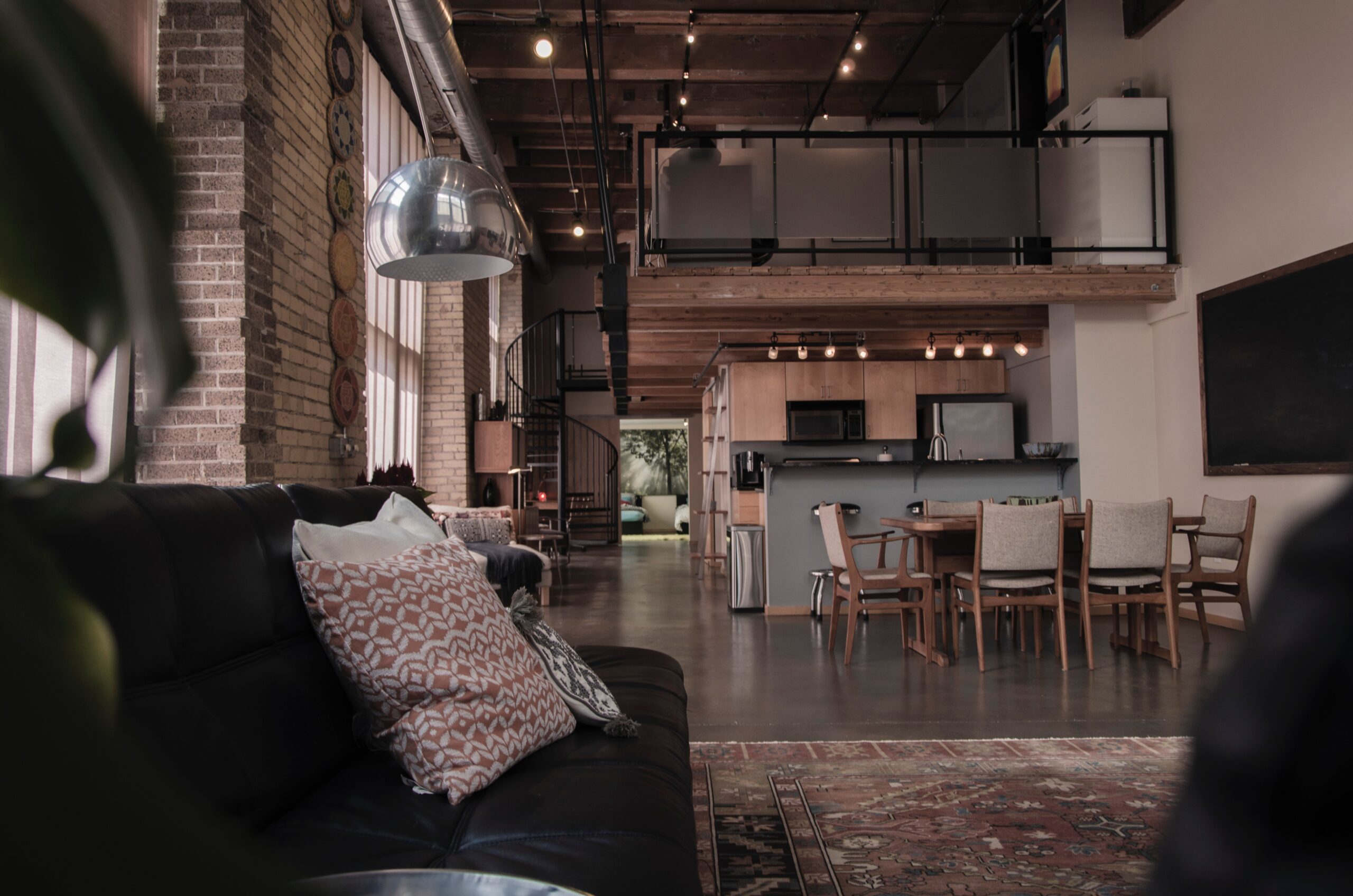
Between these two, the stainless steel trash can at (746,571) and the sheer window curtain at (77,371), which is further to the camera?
the stainless steel trash can at (746,571)

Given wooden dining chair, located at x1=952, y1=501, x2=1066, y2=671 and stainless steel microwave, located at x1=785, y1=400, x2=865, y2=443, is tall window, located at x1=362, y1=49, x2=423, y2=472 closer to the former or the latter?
stainless steel microwave, located at x1=785, y1=400, x2=865, y2=443

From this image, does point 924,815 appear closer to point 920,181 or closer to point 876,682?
point 876,682

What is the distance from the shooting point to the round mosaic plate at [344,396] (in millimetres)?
5199

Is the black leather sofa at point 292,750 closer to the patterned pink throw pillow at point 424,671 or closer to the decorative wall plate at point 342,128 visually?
the patterned pink throw pillow at point 424,671

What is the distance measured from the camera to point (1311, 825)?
126 mm

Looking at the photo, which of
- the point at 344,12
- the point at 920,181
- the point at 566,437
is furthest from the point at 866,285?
the point at 566,437

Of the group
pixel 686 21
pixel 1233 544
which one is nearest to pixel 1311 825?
pixel 1233 544

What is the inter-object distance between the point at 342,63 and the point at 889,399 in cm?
517

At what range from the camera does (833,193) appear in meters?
6.42

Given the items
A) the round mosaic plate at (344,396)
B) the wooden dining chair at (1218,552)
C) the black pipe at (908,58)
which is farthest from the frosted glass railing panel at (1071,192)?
the round mosaic plate at (344,396)

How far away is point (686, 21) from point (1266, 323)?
192 inches

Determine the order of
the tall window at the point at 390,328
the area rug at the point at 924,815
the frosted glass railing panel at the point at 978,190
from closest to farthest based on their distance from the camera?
the area rug at the point at 924,815 < the frosted glass railing panel at the point at 978,190 < the tall window at the point at 390,328

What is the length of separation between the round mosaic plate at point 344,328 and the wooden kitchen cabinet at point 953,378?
16.1 feet

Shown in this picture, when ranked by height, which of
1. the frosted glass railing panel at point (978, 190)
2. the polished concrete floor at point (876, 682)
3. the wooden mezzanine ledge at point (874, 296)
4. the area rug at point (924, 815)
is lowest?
the polished concrete floor at point (876, 682)
